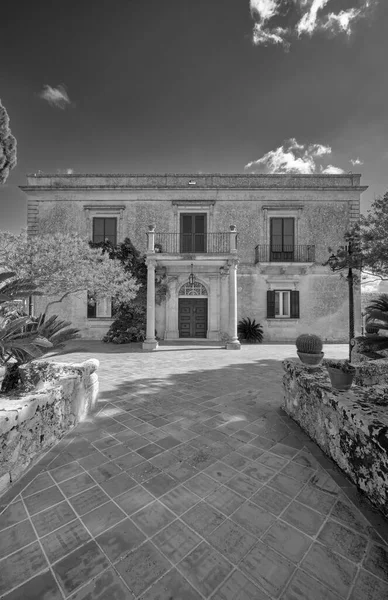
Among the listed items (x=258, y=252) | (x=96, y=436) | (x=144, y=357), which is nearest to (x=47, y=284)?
(x=144, y=357)

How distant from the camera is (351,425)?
2.13 metres

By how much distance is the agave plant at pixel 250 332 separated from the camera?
40.5 ft

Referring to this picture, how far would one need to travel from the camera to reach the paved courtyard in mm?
1396

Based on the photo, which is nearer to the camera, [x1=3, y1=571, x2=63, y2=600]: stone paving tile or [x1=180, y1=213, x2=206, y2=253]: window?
[x1=3, y1=571, x2=63, y2=600]: stone paving tile

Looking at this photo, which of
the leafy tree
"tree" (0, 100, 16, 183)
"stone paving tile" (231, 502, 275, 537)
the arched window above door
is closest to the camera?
"stone paving tile" (231, 502, 275, 537)

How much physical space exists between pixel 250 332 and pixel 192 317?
308cm

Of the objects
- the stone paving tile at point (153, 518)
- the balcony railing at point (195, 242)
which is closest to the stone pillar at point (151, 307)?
the balcony railing at point (195, 242)

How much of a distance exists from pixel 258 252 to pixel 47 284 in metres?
10.0

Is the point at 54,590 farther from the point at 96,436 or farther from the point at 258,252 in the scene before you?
the point at 258,252

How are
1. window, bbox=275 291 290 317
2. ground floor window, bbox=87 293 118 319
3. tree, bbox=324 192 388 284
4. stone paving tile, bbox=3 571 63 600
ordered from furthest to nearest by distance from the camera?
window, bbox=275 291 290 317, ground floor window, bbox=87 293 118 319, tree, bbox=324 192 388 284, stone paving tile, bbox=3 571 63 600

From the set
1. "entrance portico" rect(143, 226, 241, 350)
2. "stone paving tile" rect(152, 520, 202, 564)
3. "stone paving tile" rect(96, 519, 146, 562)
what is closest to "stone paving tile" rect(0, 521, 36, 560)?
"stone paving tile" rect(96, 519, 146, 562)

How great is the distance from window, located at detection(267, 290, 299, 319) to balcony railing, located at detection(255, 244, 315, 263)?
70.3 inches

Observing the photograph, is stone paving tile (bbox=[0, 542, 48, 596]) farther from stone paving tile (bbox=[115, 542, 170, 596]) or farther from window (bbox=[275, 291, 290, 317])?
window (bbox=[275, 291, 290, 317])

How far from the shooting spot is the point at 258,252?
13.1 m
